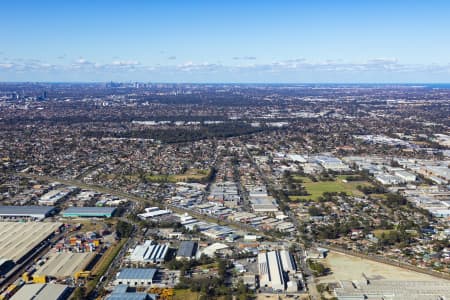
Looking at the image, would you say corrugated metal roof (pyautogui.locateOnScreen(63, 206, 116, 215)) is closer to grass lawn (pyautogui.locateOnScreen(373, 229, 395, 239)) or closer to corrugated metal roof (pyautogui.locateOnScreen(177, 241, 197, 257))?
corrugated metal roof (pyautogui.locateOnScreen(177, 241, 197, 257))

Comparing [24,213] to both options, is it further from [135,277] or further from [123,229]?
[135,277]

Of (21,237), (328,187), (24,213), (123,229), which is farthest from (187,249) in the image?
(328,187)

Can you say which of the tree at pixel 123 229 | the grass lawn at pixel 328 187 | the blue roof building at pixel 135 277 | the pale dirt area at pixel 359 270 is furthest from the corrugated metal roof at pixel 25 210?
the pale dirt area at pixel 359 270

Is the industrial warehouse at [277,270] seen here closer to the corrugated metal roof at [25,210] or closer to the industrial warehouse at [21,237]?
the industrial warehouse at [21,237]

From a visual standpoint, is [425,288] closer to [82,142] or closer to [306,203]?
[306,203]

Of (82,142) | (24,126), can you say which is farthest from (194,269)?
(24,126)

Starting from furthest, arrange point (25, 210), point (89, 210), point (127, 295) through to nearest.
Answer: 1. point (89, 210)
2. point (25, 210)
3. point (127, 295)
